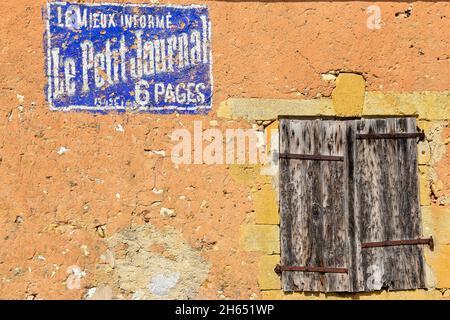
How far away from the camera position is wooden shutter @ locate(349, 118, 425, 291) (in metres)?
5.90

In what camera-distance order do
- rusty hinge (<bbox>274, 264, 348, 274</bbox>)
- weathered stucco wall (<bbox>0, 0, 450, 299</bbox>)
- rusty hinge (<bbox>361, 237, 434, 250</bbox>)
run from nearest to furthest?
weathered stucco wall (<bbox>0, 0, 450, 299</bbox>), rusty hinge (<bbox>274, 264, 348, 274</bbox>), rusty hinge (<bbox>361, 237, 434, 250</bbox>)

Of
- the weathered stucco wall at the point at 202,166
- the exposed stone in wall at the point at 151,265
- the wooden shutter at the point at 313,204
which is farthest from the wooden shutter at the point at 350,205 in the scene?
the exposed stone in wall at the point at 151,265

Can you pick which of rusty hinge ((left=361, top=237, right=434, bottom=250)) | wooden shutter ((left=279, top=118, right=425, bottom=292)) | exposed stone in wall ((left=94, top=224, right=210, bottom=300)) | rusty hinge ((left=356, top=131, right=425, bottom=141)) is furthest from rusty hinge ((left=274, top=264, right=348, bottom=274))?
rusty hinge ((left=356, top=131, right=425, bottom=141))

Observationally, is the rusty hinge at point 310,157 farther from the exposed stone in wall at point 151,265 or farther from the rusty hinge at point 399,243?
the exposed stone in wall at point 151,265

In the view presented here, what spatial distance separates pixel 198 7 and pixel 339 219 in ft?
6.98

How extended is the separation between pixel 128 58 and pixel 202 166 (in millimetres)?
1063

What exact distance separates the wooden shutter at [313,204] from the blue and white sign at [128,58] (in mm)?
871

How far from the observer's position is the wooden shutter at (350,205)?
5.83 m

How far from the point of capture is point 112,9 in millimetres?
5664

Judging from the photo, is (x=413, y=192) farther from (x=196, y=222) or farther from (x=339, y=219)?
(x=196, y=222)

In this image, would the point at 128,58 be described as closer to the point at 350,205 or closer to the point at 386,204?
the point at 350,205

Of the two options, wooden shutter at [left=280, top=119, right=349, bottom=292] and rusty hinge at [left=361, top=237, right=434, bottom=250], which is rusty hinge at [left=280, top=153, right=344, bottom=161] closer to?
wooden shutter at [left=280, top=119, right=349, bottom=292]

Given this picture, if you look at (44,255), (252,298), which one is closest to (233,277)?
(252,298)

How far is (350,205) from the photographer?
5.90 metres
